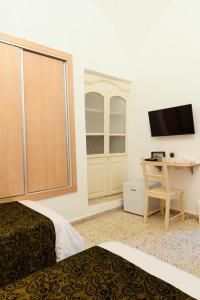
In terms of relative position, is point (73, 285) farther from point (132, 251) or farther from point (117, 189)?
point (117, 189)

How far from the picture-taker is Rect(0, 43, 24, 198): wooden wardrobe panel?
246 centimetres

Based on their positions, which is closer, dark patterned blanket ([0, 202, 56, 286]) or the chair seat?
dark patterned blanket ([0, 202, 56, 286])

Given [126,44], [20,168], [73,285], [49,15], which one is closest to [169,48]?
[126,44]

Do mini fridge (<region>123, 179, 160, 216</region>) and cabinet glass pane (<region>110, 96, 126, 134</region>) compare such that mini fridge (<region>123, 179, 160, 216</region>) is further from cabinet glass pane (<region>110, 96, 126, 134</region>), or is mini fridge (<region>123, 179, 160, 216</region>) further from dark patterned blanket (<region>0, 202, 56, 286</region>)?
dark patterned blanket (<region>0, 202, 56, 286</region>)

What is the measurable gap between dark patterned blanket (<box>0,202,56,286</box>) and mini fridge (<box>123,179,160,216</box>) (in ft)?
6.57

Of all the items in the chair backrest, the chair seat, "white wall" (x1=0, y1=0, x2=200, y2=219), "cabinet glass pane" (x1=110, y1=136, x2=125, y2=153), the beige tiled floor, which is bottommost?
the beige tiled floor

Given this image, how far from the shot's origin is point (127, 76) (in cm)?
398

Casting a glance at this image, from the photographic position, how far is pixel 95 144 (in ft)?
12.7

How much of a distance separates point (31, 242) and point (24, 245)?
2.1 inches

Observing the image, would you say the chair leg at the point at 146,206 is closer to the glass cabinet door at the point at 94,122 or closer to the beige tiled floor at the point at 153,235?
the beige tiled floor at the point at 153,235

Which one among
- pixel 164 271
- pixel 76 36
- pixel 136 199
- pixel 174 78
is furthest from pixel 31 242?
pixel 174 78

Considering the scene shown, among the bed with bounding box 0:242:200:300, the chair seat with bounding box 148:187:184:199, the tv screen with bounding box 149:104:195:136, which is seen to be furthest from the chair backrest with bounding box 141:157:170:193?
the bed with bounding box 0:242:200:300

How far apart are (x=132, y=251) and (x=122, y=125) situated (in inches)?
122

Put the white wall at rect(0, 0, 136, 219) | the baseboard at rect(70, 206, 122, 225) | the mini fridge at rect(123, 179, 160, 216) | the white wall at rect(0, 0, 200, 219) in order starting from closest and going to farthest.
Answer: the white wall at rect(0, 0, 136, 219), the white wall at rect(0, 0, 200, 219), the baseboard at rect(70, 206, 122, 225), the mini fridge at rect(123, 179, 160, 216)
